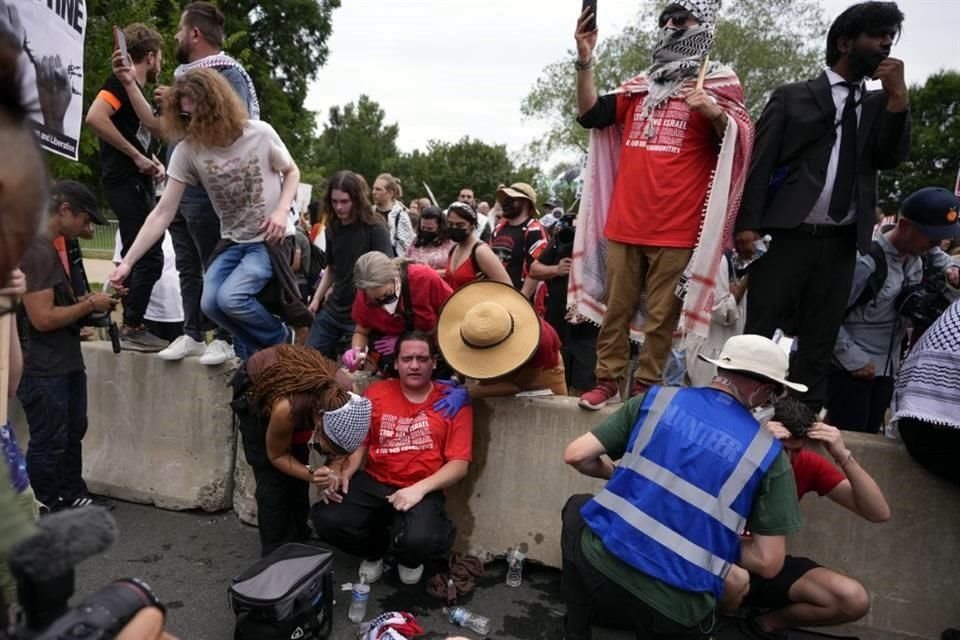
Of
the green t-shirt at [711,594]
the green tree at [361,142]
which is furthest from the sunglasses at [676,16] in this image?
the green tree at [361,142]

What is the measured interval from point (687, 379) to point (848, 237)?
184 cm

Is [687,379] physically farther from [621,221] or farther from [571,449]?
[571,449]

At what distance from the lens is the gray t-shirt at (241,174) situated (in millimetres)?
3885

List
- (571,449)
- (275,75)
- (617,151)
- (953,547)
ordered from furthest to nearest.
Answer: (275,75), (617,151), (953,547), (571,449)

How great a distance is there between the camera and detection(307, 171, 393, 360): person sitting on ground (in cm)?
510

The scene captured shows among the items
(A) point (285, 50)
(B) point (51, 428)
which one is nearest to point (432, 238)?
(B) point (51, 428)

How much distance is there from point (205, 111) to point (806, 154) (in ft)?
10.8

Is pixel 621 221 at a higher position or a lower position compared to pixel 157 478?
higher

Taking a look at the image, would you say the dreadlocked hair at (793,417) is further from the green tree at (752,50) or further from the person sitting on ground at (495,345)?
the green tree at (752,50)

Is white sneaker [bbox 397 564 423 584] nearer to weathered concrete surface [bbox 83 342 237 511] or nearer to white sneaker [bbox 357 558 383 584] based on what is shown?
white sneaker [bbox 357 558 383 584]

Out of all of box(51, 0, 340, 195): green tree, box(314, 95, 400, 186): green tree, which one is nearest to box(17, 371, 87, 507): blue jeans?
box(51, 0, 340, 195): green tree

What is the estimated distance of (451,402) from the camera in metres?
3.78

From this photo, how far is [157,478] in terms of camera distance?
447 cm

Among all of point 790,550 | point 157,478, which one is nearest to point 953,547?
point 790,550
